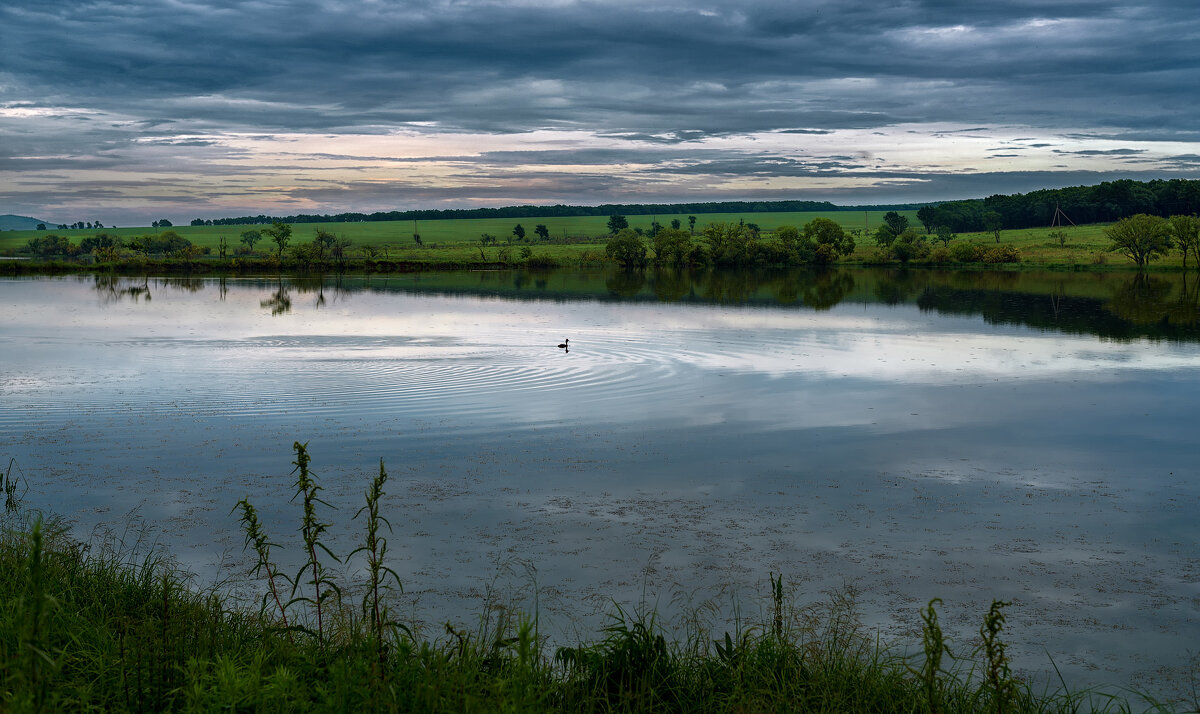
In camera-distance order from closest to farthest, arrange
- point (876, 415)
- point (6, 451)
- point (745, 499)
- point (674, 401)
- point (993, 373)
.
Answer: point (745, 499) < point (6, 451) < point (876, 415) < point (674, 401) < point (993, 373)

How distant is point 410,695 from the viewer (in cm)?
514

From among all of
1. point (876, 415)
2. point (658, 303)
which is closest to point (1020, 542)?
point (876, 415)

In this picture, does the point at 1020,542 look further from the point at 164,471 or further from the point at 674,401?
the point at 164,471

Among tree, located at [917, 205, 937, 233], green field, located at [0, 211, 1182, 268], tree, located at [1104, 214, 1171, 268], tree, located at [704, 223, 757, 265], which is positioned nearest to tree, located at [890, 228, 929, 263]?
green field, located at [0, 211, 1182, 268]

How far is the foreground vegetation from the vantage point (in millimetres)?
4867

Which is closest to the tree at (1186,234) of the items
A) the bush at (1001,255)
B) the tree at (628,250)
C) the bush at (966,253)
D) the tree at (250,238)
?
the bush at (1001,255)

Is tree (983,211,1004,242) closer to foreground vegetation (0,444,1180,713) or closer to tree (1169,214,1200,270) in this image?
tree (1169,214,1200,270)

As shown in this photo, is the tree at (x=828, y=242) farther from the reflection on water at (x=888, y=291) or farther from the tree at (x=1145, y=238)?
the tree at (x=1145, y=238)

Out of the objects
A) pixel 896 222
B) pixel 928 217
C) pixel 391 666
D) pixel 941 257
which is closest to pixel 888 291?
pixel 941 257

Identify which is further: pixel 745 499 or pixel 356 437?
pixel 356 437

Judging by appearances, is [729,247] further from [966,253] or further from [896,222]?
[896,222]

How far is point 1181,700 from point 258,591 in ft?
24.3

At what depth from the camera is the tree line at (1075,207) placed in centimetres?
12156

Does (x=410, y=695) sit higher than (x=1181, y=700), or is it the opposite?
(x=410, y=695)
